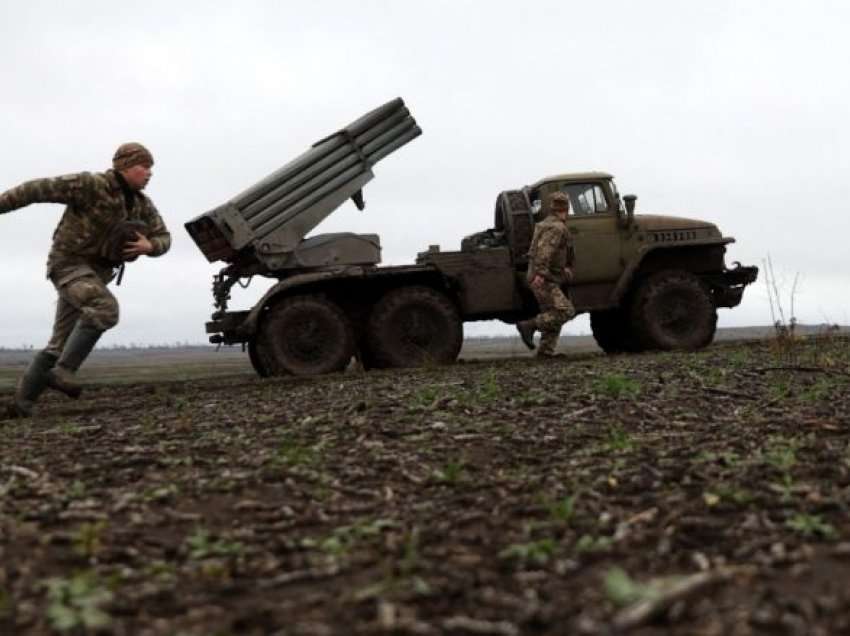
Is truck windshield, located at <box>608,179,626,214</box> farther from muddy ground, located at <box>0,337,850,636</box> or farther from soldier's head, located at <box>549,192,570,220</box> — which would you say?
muddy ground, located at <box>0,337,850,636</box>

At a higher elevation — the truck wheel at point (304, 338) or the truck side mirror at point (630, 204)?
the truck side mirror at point (630, 204)

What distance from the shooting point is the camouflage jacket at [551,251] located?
44.8 feet

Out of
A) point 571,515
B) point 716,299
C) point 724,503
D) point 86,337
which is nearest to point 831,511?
point 724,503

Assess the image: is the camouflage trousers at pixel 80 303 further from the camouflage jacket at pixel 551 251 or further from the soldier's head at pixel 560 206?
the soldier's head at pixel 560 206

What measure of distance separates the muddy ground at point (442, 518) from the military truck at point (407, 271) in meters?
6.06

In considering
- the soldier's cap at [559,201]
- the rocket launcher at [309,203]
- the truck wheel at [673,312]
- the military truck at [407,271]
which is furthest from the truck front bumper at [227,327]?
the truck wheel at [673,312]

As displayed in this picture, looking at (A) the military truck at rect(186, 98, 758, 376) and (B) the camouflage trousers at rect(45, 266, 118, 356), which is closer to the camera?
(B) the camouflage trousers at rect(45, 266, 118, 356)

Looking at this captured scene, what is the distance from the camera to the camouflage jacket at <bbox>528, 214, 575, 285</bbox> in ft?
44.8

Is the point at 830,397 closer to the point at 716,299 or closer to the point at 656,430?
the point at 656,430

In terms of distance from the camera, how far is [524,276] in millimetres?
15281

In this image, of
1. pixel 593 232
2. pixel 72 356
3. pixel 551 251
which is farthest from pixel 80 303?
pixel 593 232

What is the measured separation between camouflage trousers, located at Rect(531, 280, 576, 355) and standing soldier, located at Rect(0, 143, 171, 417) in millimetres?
6871

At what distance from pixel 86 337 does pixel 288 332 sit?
5.43 metres

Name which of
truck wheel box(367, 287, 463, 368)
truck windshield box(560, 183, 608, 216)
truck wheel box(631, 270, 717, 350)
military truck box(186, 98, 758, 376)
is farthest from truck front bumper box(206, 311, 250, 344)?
truck wheel box(631, 270, 717, 350)
